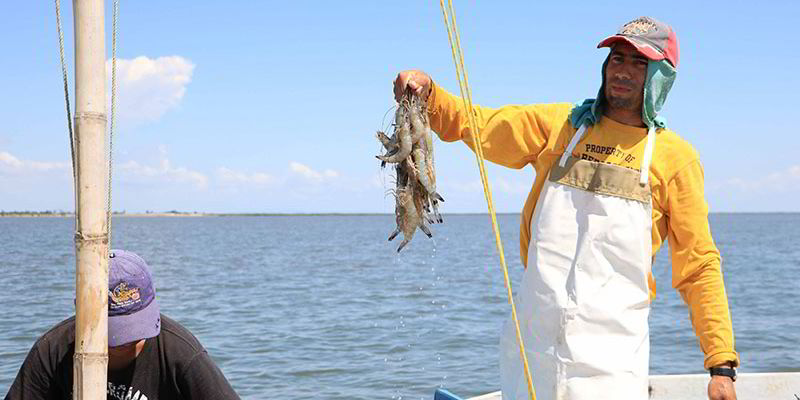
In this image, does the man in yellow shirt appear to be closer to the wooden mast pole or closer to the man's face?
the man's face

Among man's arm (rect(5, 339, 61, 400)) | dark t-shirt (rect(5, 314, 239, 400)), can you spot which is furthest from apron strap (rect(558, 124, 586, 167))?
man's arm (rect(5, 339, 61, 400))

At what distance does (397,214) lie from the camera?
132 inches

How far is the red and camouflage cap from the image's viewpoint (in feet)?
10.0

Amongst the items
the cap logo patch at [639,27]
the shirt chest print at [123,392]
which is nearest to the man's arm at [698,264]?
the cap logo patch at [639,27]

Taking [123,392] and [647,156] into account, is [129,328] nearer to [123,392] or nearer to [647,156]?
[123,392]

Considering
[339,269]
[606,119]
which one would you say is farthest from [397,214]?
[339,269]

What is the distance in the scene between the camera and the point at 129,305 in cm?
291

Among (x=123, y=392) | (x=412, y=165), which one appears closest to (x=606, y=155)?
(x=412, y=165)

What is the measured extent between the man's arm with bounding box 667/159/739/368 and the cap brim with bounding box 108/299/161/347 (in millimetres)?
1890

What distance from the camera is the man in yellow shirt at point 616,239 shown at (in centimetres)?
311

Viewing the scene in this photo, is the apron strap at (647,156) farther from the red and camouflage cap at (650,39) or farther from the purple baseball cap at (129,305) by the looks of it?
the purple baseball cap at (129,305)

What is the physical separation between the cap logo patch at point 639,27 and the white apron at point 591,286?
0.38 m

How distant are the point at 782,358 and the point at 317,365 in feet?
22.4

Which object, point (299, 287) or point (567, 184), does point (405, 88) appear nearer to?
point (567, 184)
